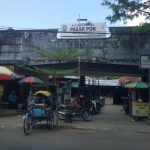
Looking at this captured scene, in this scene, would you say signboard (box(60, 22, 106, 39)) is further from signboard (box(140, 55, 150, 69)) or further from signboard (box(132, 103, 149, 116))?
signboard (box(132, 103, 149, 116))

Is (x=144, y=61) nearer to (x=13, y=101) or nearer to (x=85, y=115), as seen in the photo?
(x=85, y=115)

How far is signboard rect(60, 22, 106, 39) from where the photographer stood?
16141mm

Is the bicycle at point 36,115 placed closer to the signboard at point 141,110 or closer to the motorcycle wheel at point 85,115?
the motorcycle wheel at point 85,115

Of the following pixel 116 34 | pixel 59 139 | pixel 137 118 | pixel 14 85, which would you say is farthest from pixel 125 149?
pixel 14 85

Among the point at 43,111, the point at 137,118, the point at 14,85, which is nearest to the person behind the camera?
the point at 43,111

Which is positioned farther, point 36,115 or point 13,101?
point 13,101

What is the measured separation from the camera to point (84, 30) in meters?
16.3

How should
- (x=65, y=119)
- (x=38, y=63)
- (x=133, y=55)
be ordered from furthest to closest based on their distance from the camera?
(x=38, y=63) < (x=133, y=55) < (x=65, y=119)

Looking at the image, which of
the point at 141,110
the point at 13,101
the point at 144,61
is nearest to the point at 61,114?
the point at 141,110

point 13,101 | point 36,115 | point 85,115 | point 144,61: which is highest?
point 144,61

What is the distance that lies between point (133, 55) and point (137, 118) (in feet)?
14.1

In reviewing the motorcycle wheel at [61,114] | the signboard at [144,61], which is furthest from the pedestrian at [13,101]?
the signboard at [144,61]

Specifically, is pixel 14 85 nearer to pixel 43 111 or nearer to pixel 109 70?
pixel 109 70

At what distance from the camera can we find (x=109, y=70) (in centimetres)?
1588
